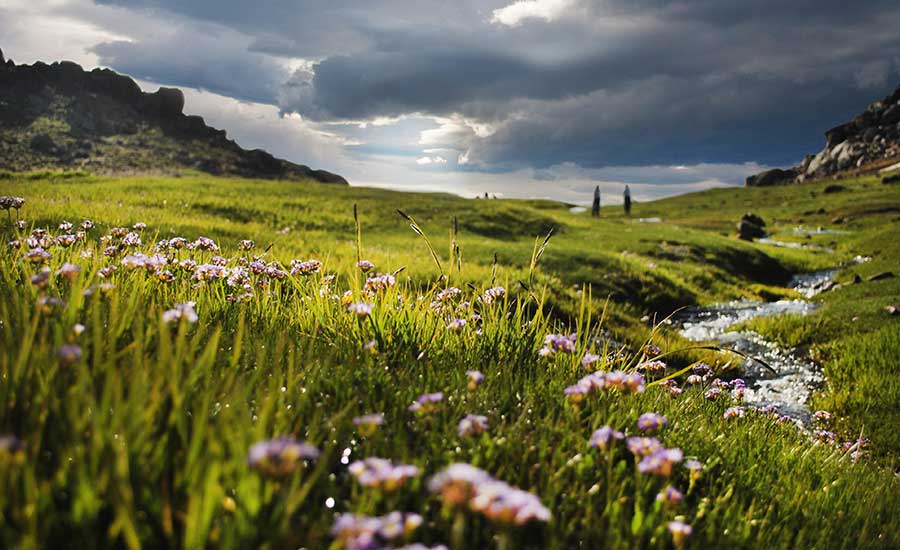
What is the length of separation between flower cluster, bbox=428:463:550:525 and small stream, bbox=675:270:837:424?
7.65 metres

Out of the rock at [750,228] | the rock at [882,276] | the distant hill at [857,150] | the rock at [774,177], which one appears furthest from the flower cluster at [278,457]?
the rock at [774,177]

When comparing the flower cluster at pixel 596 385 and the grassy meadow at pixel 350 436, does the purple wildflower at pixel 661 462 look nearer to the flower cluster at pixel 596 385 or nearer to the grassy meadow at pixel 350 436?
the grassy meadow at pixel 350 436

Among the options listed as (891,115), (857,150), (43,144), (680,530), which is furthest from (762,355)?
(891,115)

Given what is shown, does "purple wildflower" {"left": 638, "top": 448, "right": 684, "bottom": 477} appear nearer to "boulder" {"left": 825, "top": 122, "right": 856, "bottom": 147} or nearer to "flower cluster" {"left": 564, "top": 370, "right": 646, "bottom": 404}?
"flower cluster" {"left": 564, "top": 370, "right": 646, "bottom": 404}

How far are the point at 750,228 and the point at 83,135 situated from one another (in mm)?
170529

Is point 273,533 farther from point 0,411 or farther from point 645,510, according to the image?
point 645,510

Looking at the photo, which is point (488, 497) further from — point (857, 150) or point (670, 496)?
point (857, 150)

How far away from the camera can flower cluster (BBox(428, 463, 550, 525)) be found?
1.53m

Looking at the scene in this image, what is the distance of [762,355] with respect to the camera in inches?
435

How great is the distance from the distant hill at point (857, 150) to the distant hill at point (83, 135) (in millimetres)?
180977

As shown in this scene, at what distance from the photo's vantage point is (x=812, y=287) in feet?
76.0

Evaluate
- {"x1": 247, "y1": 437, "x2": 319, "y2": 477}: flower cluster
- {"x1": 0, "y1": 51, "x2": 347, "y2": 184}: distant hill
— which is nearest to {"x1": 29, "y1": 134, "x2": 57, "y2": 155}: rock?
{"x1": 0, "y1": 51, "x2": 347, "y2": 184}: distant hill

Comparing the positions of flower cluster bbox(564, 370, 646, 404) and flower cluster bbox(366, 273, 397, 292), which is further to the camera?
flower cluster bbox(366, 273, 397, 292)

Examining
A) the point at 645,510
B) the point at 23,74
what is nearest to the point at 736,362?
the point at 645,510
